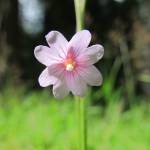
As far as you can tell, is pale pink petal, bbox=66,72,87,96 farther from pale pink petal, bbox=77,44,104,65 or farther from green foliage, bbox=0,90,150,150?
green foliage, bbox=0,90,150,150

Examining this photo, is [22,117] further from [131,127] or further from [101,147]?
[101,147]

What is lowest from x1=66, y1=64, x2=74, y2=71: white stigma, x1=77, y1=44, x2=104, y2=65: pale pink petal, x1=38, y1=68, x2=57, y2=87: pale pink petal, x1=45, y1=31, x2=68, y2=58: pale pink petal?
x1=38, y1=68, x2=57, y2=87: pale pink petal

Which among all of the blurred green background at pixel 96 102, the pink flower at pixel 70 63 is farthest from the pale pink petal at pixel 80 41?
the blurred green background at pixel 96 102

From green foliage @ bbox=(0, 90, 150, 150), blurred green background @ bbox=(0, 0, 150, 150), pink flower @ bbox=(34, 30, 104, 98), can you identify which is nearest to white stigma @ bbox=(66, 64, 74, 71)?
pink flower @ bbox=(34, 30, 104, 98)

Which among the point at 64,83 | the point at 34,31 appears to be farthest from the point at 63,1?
the point at 64,83

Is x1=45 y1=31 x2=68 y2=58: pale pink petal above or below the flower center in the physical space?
above

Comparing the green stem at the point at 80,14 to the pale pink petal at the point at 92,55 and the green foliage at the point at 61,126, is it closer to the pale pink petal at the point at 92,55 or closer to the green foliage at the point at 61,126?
the pale pink petal at the point at 92,55

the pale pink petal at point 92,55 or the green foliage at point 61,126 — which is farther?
the green foliage at point 61,126
